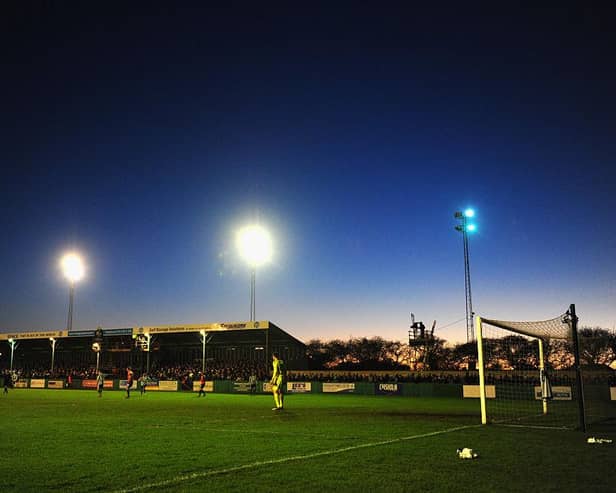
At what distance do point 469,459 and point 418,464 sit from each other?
111 centimetres

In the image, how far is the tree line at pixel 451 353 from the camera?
100 feet

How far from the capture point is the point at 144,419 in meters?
18.9

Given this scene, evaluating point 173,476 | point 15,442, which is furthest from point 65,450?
point 173,476

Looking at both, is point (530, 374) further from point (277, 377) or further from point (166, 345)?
point (166, 345)

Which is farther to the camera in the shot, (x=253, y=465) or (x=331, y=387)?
(x=331, y=387)

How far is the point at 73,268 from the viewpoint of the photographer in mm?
61656

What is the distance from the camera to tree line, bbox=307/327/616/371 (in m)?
30.5

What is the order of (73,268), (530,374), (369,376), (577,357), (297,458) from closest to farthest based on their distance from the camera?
(297,458)
(577,357)
(530,374)
(369,376)
(73,268)

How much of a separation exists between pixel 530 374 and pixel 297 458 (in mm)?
31551

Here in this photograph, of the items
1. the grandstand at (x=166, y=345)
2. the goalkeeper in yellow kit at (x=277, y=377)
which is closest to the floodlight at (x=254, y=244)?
the grandstand at (x=166, y=345)

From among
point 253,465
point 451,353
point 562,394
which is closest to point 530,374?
point 562,394

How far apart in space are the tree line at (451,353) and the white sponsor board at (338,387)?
8860mm

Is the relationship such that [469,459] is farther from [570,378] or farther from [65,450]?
[570,378]

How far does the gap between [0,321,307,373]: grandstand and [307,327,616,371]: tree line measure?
14.3m
